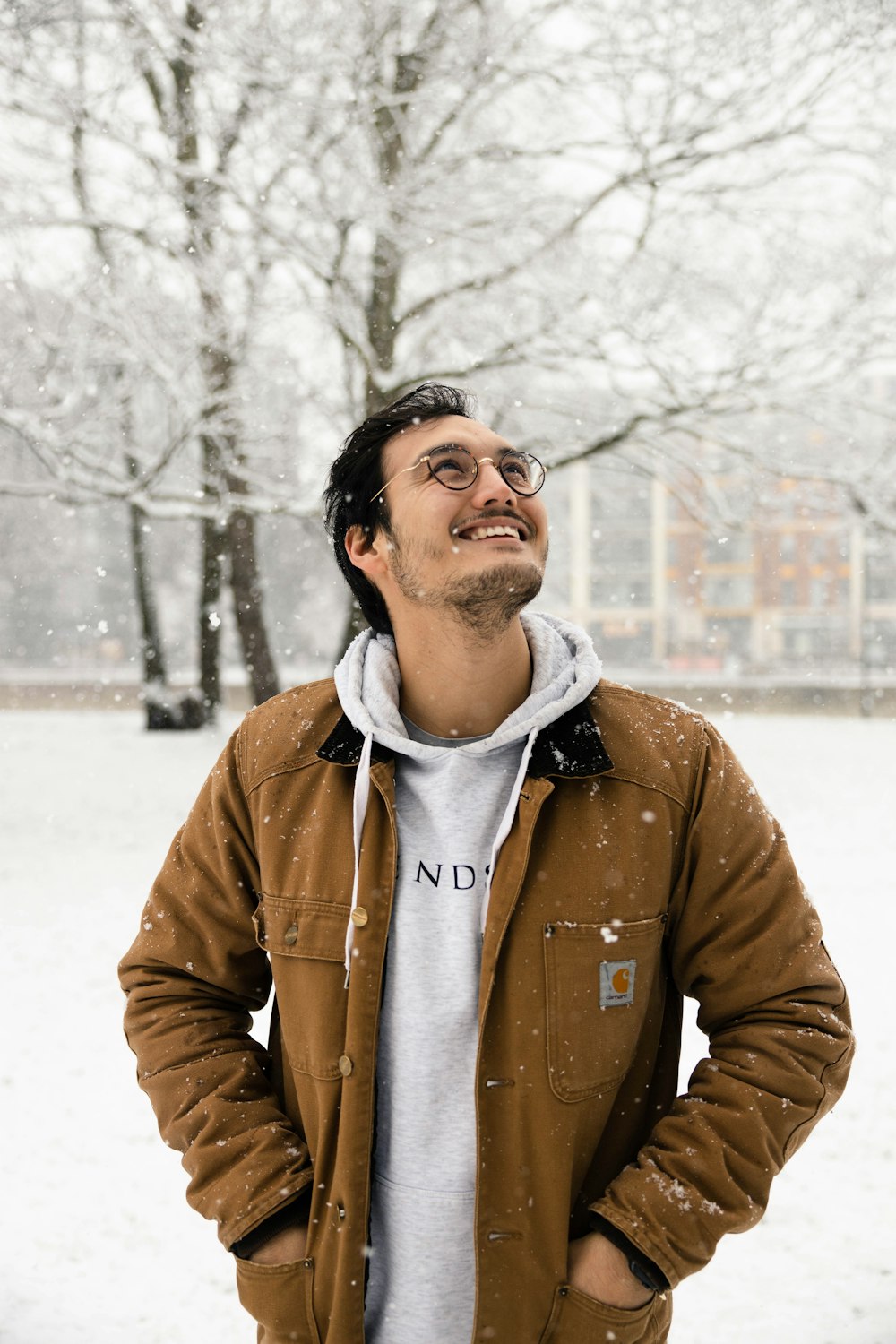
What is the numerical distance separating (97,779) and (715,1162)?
10131mm

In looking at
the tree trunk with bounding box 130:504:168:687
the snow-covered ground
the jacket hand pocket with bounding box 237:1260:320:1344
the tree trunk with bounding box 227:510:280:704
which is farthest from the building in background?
the jacket hand pocket with bounding box 237:1260:320:1344

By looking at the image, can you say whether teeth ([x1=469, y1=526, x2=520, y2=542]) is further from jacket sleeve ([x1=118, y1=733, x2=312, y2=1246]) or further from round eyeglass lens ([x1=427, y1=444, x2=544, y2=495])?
jacket sleeve ([x1=118, y1=733, x2=312, y2=1246])

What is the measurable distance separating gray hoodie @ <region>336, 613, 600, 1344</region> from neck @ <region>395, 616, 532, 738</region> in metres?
0.10

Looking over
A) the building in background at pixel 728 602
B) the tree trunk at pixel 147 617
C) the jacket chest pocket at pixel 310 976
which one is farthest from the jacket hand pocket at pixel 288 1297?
the building in background at pixel 728 602

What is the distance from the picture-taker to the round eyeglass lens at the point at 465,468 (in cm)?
172

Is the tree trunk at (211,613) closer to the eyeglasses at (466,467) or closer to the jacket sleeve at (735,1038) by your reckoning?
the eyeglasses at (466,467)

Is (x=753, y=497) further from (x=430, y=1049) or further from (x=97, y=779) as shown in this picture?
(x=430, y=1049)

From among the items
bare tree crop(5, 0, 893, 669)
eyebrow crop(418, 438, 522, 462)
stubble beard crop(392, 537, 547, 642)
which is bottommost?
stubble beard crop(392, 537, 547, 642)

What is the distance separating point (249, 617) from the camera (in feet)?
28.4

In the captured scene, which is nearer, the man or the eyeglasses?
the man

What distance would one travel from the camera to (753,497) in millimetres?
9195

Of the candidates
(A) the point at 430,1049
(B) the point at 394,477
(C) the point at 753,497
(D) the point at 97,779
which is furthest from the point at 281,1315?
(D) the point at 97,779

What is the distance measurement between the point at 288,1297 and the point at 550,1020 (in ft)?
Answer: 1.96

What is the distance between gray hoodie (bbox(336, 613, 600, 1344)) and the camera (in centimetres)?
150
